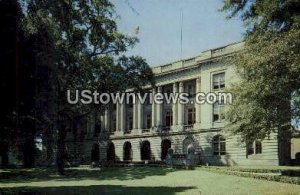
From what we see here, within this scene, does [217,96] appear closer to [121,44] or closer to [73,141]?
[121,44]

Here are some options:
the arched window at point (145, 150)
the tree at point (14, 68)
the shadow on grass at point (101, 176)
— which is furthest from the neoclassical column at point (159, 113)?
the tree at point (14, 68)

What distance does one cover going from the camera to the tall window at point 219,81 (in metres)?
52.7

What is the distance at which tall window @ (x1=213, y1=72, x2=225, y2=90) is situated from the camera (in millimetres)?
52728

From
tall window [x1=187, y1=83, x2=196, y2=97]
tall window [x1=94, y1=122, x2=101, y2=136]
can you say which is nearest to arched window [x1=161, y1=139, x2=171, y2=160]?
tall window [x1=187, y1=83, x2=196, y2=97]

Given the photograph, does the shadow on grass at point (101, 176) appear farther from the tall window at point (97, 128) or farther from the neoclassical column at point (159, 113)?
the tall window at point (97, 128)

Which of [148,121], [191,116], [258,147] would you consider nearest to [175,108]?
[191,116]

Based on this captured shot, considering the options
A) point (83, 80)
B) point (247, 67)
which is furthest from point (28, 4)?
point (83, 80)

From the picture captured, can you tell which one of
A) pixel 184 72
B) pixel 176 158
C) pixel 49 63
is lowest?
pixel 176 158

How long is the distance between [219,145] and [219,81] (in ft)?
25.2

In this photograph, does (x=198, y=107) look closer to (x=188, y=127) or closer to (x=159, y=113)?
(x=188, y=127)

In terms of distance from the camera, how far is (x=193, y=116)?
58469mm

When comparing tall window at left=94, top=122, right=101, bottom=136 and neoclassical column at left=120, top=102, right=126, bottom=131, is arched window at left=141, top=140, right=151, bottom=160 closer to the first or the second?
neoclassical column at left=120, top=102, right=126, bottom=131

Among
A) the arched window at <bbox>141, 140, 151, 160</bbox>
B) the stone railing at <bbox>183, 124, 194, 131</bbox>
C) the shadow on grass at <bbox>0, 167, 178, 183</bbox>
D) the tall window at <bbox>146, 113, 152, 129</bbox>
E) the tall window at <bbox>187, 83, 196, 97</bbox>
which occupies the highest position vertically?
the tall window at <bbox>187, 83, 196, 97</bbox>

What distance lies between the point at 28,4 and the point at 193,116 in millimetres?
46027
